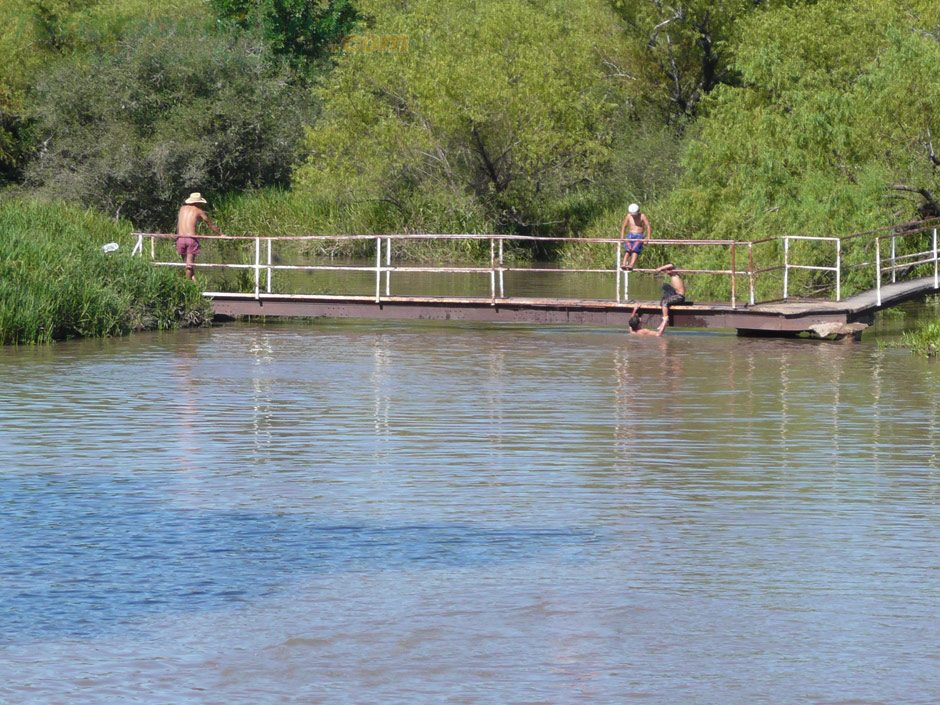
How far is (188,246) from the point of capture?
28.2m

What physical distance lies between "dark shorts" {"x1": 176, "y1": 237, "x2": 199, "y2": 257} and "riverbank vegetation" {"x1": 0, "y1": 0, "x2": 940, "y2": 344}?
10974 millimetres

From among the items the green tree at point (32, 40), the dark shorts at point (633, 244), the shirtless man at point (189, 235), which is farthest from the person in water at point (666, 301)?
the green tree at point (32, 40)

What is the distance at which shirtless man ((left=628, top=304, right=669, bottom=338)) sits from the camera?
25422mm

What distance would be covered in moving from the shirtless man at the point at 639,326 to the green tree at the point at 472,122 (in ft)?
68.7

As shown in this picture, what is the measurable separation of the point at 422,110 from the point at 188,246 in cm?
2091

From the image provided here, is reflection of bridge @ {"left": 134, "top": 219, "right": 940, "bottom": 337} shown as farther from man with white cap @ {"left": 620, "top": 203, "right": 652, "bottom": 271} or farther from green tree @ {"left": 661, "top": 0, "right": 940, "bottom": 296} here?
green tree @ {"left": 661, "top": 0, "right": 940, "bottom": 296}

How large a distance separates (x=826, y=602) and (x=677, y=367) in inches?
501

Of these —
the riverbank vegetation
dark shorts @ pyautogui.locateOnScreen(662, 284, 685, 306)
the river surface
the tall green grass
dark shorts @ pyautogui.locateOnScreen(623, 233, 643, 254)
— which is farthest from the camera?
the riverbank vegetation

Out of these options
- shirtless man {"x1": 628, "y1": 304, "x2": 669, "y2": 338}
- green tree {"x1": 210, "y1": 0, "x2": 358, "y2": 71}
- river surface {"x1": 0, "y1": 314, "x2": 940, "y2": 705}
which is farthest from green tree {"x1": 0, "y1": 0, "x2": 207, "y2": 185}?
river surface {"x1": 0, "y1": 314, "x2": 940, "y2": 705}

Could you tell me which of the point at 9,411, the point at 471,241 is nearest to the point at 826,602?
the point at 9,411

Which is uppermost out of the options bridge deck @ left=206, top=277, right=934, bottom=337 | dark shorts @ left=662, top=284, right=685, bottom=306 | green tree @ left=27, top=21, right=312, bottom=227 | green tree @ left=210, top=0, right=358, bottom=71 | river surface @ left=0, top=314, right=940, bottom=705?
green tree @ left=210, top=0, right=358, bottom=71

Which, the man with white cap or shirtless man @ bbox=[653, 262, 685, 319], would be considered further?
the man with white cap

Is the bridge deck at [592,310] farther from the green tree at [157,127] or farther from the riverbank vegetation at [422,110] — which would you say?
the green tree at [157,127]

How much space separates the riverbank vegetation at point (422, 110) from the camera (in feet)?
148
